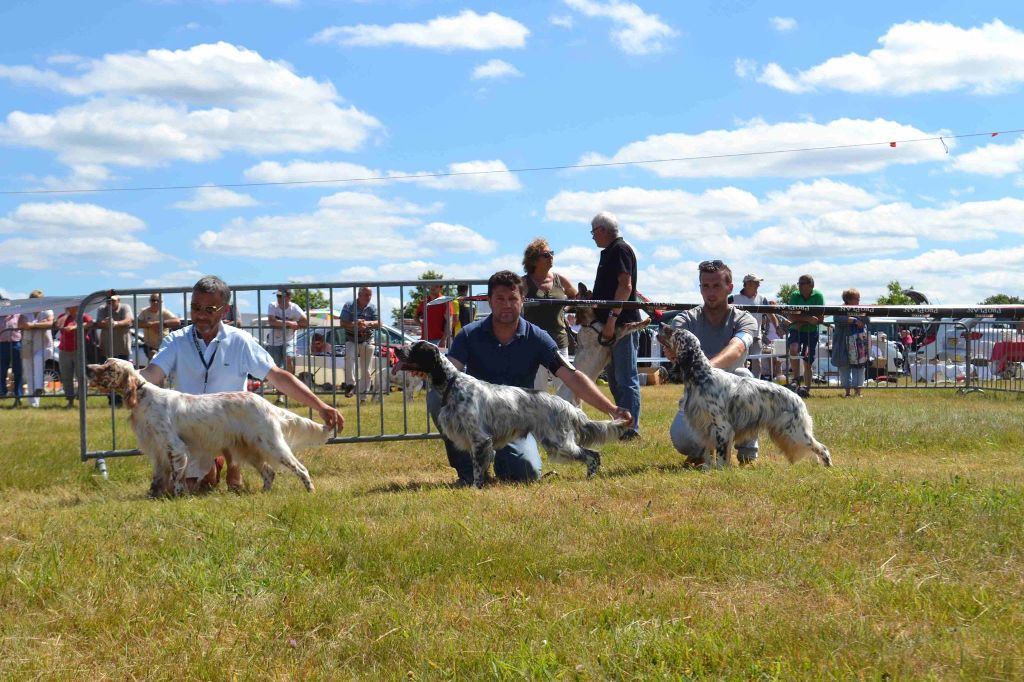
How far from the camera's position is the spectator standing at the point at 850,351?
14.9 meters

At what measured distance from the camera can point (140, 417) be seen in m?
6.41

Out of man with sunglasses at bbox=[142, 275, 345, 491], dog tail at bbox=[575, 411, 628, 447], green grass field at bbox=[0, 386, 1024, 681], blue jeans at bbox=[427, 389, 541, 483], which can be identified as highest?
man with sunglasses at bbox=[142, 275, 345, 491]

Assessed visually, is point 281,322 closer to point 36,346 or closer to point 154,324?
point 154,324

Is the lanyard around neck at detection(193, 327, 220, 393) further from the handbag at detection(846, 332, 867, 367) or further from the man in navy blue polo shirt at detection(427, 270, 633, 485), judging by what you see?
the handbag at detection(846, 332, 867, 367)

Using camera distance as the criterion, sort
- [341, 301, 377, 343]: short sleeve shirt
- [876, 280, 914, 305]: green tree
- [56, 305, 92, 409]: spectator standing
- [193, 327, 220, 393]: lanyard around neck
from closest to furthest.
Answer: [193, 327, 220, 393]: lanyard around neck
[341, 301, 377, 343]: short sleeve shirt
[56, 305, 92, 409]: spectator standing
[876, 280, 914, 305]: green tree

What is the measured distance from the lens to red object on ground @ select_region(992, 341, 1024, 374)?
16328mm

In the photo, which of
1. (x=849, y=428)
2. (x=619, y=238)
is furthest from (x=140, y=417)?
(x=849, y=428)

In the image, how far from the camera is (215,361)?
6.94 metres

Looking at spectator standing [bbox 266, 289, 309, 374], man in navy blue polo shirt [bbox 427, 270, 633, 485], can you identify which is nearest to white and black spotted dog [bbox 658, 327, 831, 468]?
man in navy blue polo shirt [bbox 427, 270, 633, 485]

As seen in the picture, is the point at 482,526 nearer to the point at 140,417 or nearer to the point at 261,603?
the point at 261,603

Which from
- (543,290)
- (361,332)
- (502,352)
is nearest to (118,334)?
(361,332)

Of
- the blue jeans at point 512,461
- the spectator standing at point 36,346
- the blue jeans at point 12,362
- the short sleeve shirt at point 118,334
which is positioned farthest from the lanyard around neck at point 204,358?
the blue jeans at point 12,362

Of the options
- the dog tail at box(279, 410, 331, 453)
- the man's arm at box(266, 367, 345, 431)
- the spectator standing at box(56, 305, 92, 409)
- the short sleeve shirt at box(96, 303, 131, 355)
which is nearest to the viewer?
the man's arm at box(266, 367, 345, 431)

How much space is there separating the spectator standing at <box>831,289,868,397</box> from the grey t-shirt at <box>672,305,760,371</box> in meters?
8.05
